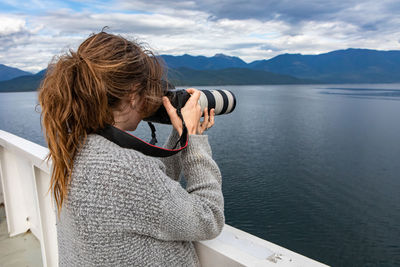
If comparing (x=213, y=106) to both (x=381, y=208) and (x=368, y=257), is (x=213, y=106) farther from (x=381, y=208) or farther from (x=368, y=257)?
(x=381, y=208)

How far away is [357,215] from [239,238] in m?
9.89

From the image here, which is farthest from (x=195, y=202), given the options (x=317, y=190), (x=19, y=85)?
(x=19, y=85)

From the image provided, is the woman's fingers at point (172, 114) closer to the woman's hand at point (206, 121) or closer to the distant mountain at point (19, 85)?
the woman's hand at point (206, 121)

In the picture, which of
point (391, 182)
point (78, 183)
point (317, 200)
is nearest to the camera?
point (78, 183)

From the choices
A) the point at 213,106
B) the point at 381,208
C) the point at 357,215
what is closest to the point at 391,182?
the point at 381,208

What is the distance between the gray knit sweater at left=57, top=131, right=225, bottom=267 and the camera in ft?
1.86

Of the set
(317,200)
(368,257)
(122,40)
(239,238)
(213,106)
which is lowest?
(368,257)

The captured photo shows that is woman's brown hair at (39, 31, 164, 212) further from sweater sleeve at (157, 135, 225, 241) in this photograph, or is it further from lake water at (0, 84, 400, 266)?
lake water at (0, 84, 400, 266)

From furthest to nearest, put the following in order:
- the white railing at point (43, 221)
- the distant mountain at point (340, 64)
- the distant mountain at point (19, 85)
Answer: the distant mountain at point (340, 64) < the distant mountain at point (19, 85) < the white railing at point (43, 221)

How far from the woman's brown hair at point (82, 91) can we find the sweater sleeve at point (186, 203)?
0.15 metres

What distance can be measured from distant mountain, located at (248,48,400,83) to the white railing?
14308 cm

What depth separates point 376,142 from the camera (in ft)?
51.4

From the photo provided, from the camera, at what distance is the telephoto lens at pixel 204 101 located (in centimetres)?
82

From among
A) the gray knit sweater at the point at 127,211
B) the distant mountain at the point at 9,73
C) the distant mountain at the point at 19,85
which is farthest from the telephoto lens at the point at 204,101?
the distant mountain at the point at 9,73
